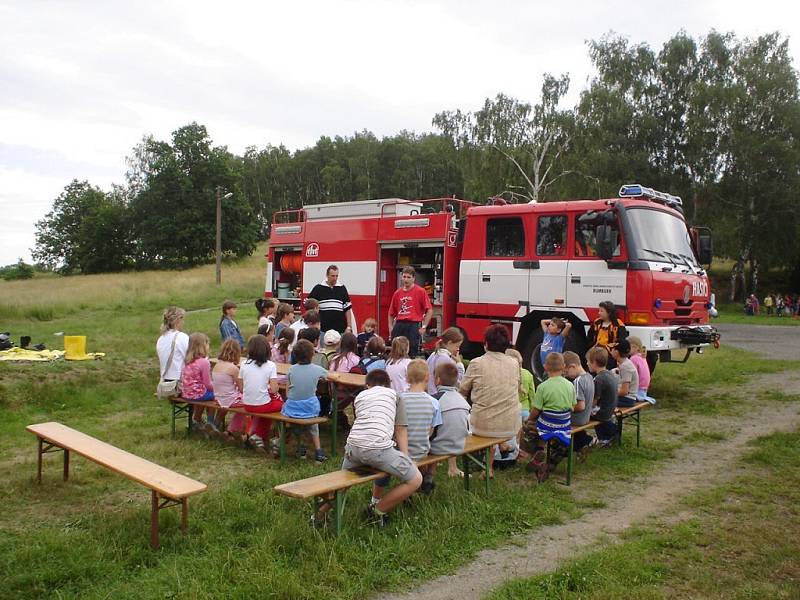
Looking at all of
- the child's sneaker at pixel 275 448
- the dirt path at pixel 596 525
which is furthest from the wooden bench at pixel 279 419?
the dirt path at pixel 596 525

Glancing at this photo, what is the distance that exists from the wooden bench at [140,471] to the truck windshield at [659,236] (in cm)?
678

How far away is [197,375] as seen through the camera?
754 cm

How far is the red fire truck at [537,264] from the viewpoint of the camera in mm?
9109

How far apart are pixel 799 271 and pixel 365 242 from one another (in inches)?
1281

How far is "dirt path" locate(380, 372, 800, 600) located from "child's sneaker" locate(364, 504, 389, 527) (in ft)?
2.55

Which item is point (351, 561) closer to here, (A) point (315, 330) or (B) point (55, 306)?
(A) point (315, 330)

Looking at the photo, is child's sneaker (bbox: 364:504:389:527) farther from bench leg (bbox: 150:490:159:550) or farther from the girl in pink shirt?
the girl in pink shirt

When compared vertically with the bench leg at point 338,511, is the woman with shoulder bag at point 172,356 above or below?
above

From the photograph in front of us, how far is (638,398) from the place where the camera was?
779 cm

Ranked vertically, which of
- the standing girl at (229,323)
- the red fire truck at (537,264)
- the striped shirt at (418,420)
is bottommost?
the striped shirt at (418,420)

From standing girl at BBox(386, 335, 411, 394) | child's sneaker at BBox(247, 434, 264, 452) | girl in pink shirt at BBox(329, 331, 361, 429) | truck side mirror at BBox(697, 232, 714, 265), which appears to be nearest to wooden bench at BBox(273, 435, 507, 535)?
standing girl at BBox(386, 335, 411, 394)

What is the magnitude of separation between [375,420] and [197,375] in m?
3.44

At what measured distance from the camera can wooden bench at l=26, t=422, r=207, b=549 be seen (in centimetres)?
439

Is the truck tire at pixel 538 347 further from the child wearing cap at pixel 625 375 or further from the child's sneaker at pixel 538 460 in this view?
the child's sneaker at pixel 538 460
